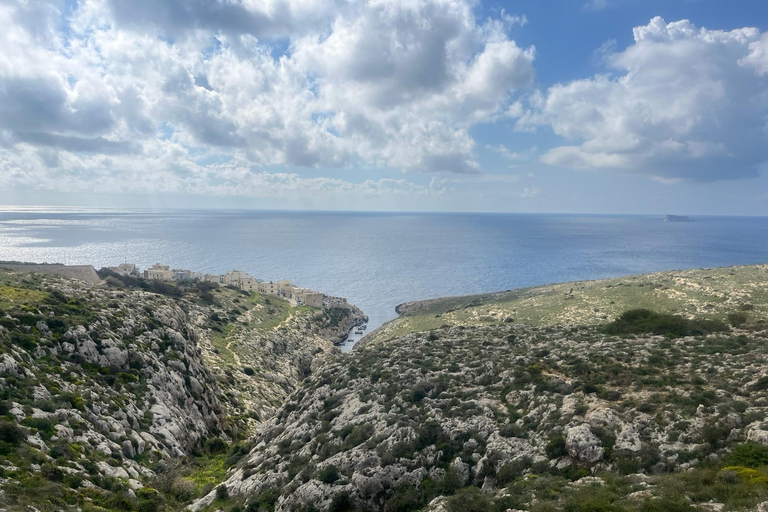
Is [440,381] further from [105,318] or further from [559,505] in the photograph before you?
[105,318]

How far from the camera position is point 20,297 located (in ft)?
109

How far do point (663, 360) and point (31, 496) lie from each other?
35018 mm

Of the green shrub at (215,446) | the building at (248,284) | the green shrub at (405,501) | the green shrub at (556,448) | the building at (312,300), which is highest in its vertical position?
the green shrub at (556,448)

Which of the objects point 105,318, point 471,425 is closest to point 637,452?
point 471,425

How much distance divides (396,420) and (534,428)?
8.19 meters

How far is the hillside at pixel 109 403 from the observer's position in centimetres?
1938

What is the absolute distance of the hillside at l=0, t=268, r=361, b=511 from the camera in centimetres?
1938

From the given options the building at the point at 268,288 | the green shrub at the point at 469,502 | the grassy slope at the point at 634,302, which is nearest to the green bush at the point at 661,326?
the grassy slope at the point at 634,302

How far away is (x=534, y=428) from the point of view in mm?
22094

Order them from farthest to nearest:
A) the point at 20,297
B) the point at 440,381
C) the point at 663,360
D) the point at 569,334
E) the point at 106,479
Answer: the point at 569,334 < the point at 20,297 < the point at 440,381 < the point at 663,360 < the point at 106,479

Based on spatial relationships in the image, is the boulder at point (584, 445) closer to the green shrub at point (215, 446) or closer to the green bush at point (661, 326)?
the green bush at point (661, 326)

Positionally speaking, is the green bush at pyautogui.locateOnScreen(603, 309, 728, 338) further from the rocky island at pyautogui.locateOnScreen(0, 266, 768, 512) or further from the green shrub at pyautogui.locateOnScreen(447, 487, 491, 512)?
the green shrub at pyautogui.locateOnScreen(447, 487, 491, 512)

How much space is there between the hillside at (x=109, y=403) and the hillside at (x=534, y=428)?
458 centimetres

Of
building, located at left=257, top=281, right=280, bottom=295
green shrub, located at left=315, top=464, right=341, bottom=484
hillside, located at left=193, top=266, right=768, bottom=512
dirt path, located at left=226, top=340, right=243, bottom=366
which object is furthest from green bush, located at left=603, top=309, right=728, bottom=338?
building, located at left=257, top=281, right=280, bottom=295
